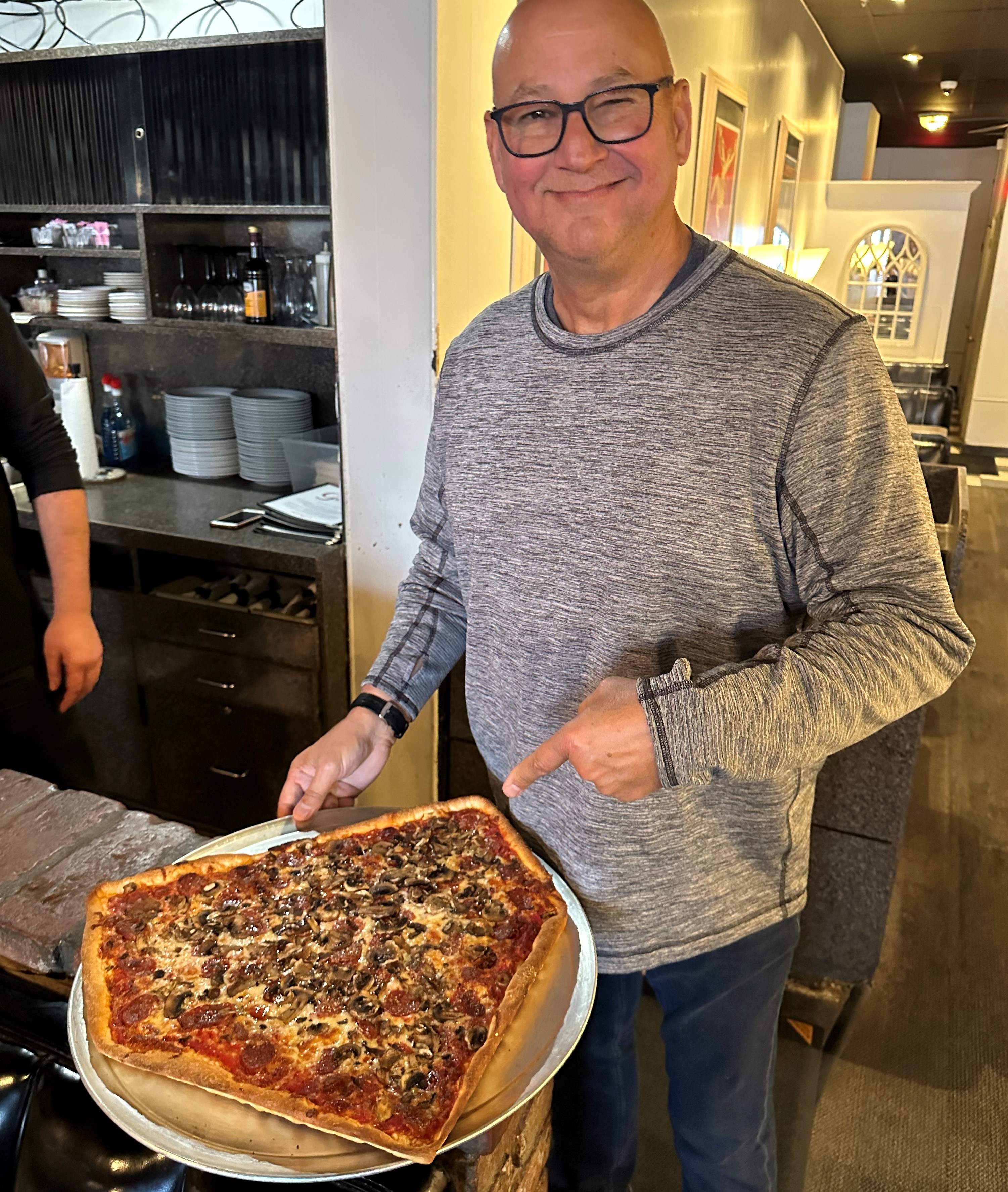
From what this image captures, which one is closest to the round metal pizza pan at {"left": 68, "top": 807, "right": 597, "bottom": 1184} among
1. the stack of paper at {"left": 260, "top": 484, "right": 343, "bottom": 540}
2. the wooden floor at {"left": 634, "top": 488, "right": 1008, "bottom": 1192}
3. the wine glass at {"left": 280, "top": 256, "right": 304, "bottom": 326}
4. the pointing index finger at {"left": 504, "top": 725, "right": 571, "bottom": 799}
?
the pointing index finger at {"left": 504, "top": 725, "right": 571, "bottom": 799}

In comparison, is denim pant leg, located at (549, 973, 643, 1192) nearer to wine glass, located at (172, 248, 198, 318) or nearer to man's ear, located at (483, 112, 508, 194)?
man's ear, located at (483, 112, 508, 194)

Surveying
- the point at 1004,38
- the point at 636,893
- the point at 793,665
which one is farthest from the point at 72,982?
the point at 1004,38

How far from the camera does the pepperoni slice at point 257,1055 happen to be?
83 centimetres

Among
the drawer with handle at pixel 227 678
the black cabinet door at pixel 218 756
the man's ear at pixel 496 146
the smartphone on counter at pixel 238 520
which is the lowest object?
the black cabinet door at pixel 218 756

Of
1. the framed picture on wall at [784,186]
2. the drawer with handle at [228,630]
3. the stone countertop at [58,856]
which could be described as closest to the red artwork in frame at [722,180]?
the framed picture on wall at [784,186]


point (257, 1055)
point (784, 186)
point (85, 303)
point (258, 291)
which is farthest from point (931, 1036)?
point (784, 186)

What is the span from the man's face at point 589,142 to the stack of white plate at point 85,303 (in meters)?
2.19

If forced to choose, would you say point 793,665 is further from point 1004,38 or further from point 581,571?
point 1004,38

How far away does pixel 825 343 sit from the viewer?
3.24ft

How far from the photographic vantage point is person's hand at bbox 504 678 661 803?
91cm

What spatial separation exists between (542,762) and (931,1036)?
169 cm

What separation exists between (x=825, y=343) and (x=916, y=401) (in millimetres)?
6328

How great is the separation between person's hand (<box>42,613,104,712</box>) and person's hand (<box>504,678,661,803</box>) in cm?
116

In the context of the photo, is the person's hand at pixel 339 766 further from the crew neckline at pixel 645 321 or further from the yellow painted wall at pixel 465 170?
the yellow painted wall at pixel 465 170
